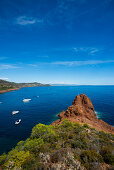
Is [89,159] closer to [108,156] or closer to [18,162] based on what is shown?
[108,156]

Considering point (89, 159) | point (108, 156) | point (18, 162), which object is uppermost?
point (108, 156)

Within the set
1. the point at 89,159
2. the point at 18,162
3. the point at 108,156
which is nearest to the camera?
the point at 89,159

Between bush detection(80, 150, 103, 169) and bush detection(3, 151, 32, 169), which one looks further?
bush detection(3, 151, 32, 169)

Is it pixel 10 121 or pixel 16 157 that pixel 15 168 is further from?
pixel 10 121

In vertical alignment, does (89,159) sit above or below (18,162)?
above

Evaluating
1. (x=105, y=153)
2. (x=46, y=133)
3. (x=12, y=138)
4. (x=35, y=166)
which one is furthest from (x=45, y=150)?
(x=12, y=138)

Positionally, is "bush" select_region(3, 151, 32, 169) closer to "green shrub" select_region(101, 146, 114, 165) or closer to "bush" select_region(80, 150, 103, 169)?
"bush" select_region(80, 150, 103, 169)

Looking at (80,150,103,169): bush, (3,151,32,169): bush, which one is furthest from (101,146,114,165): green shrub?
(3,151,32,169): bush

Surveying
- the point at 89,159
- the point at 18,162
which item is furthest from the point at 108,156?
the point at 18,162

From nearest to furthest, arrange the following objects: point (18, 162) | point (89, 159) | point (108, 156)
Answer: point (89, 159), point (108, 156), point (18, 162)

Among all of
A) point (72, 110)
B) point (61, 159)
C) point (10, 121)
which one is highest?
point (61, 159)

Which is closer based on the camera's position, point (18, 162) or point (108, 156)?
point (108, 156)
